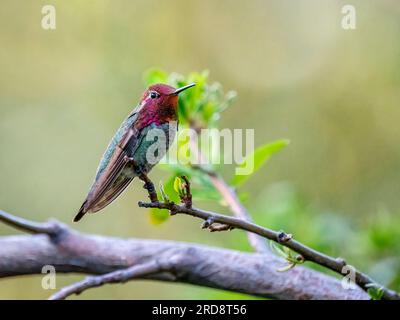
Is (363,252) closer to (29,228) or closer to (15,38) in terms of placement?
(29,228)

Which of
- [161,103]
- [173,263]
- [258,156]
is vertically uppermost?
[258,156]

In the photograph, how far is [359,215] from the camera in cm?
456

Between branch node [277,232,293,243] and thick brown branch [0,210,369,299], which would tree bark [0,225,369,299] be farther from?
branch node [277,232,293,243]

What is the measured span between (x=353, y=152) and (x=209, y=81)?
68.2 inches

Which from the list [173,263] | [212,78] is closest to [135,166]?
[173,263]

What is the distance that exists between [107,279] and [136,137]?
61 cm

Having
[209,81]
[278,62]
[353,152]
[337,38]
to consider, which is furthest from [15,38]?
[353,152]

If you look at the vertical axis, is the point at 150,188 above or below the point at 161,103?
below

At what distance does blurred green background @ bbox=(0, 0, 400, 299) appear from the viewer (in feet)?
17.8

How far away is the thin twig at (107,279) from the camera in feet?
5.30

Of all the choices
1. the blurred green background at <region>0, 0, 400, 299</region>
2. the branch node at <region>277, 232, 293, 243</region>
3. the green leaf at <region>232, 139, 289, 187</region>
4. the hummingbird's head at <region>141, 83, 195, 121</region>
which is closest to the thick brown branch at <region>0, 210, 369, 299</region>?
the green leaf at <region>232, 139, 289, 187</region>

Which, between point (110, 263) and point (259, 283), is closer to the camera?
point (259, 283)

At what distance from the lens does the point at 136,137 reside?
3.97ft

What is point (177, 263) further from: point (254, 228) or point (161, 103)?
point (161, 103)
